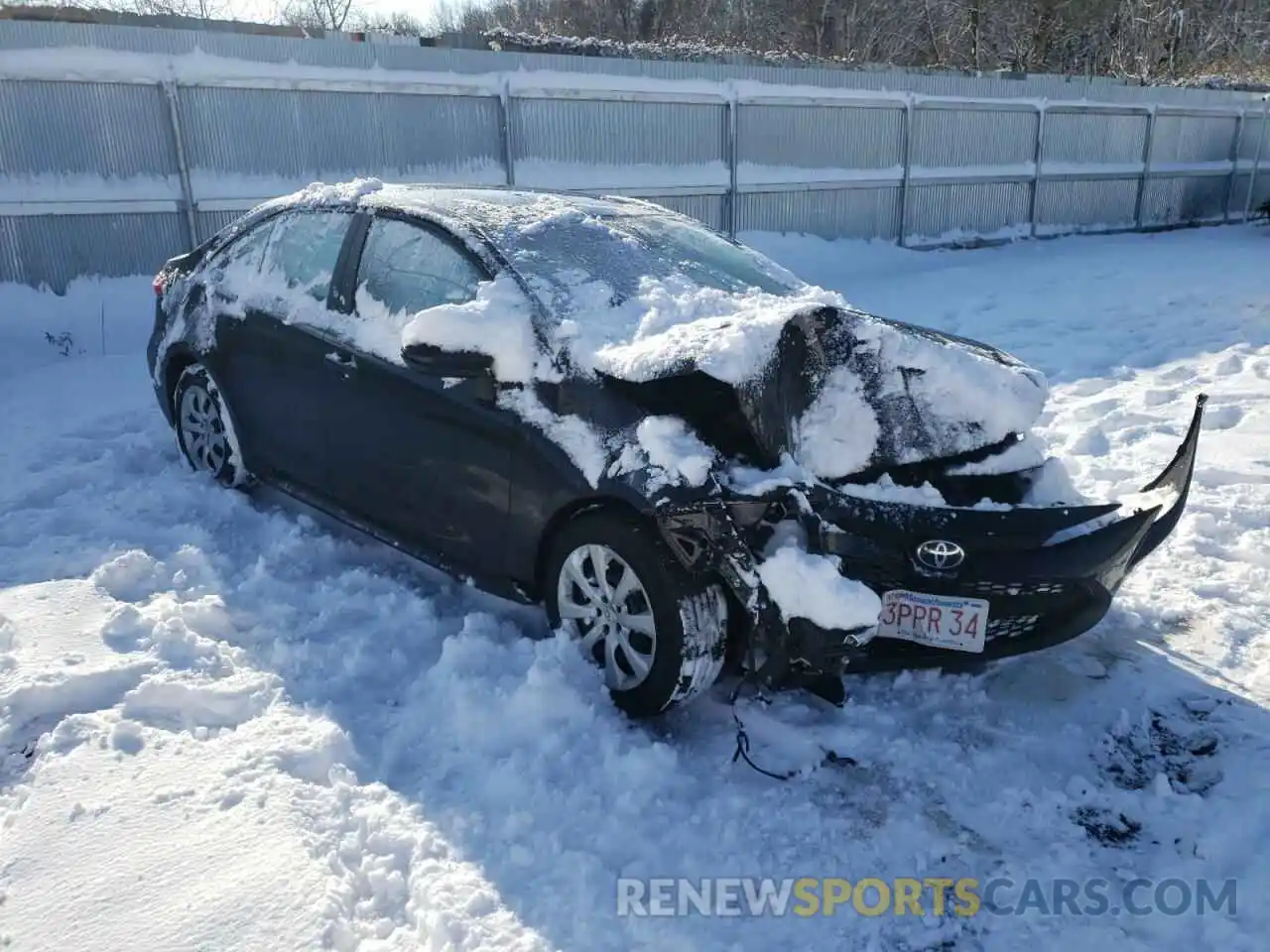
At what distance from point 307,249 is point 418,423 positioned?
4.39 ft

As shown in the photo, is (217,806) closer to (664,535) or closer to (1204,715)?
(664,535)

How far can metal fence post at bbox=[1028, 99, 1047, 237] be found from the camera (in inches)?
589

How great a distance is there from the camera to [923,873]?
258cm

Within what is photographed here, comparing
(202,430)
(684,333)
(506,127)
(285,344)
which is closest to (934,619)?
(684,333)

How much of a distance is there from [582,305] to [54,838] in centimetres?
227

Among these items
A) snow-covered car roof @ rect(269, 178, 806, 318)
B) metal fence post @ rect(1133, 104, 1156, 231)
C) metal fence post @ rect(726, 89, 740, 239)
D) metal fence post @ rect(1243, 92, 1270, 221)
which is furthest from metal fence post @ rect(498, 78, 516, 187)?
metal fence post @ rect(1243, 92, 1270, 221)

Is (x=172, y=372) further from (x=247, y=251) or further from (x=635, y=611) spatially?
(x=635, y=611)

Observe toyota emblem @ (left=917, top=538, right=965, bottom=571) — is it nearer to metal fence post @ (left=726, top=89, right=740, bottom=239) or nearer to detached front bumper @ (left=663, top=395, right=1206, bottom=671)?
detached front bumper @ (left=663, top=395, right=1206, bottom=671)

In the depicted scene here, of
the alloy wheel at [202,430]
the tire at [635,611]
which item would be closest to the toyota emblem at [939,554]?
the tire at [635,611]

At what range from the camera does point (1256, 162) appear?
19.6 metres

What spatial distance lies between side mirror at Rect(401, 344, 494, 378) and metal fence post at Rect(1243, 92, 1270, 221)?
2119 cm

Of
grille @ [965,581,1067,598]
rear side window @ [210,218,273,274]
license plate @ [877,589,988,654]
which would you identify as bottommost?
license plate @ [877,589,988,654]

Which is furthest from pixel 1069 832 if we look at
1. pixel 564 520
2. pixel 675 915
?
pixel 564 520

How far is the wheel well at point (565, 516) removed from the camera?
308cm
